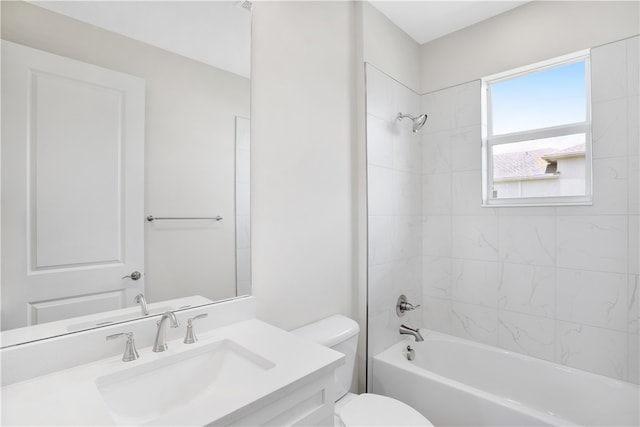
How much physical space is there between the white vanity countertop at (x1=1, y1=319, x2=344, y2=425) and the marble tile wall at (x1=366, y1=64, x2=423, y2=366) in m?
1.00

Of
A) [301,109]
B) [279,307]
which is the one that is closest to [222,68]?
[301,109]

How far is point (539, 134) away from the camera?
209 centimetres

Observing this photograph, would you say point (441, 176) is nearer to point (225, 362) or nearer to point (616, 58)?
point (616, 58)

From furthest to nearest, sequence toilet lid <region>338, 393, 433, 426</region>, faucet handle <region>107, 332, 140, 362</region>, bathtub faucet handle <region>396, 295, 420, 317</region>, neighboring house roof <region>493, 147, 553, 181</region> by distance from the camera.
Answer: bathtub faucet handle <region>396, 295, 420, 317</region> → neighboring house roof <region>493, 147, 553, 181</region> → toilet lid <region>338, 393, 433, 426</region> → faucet handle <region>107, 332, 140, 362</region>

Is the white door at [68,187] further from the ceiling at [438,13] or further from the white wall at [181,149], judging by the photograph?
the ceiling at [438,13]

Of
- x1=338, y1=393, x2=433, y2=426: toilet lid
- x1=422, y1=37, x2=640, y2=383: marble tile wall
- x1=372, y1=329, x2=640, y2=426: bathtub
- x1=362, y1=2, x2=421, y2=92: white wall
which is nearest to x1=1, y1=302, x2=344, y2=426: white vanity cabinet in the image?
x1=338, y1=393, x2=433, y2=426: toilet lid

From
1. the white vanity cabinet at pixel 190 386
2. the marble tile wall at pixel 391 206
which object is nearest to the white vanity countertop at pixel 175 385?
the white vanity cabinet at pixel 190 386

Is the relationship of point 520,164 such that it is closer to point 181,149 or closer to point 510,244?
point 510,244

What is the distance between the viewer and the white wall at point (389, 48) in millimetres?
1991

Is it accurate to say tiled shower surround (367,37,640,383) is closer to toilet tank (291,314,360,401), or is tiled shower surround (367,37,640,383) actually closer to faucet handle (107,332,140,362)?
toilet tank (291,314,360,401)

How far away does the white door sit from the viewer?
867mm

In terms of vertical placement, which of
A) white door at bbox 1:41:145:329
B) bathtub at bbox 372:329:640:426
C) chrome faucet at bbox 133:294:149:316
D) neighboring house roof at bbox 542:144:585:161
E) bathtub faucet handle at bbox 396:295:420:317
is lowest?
bathtub at bbox 372:329:640:426

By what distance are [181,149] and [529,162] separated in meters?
2.12

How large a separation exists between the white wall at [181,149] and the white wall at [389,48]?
1018 millimetres
